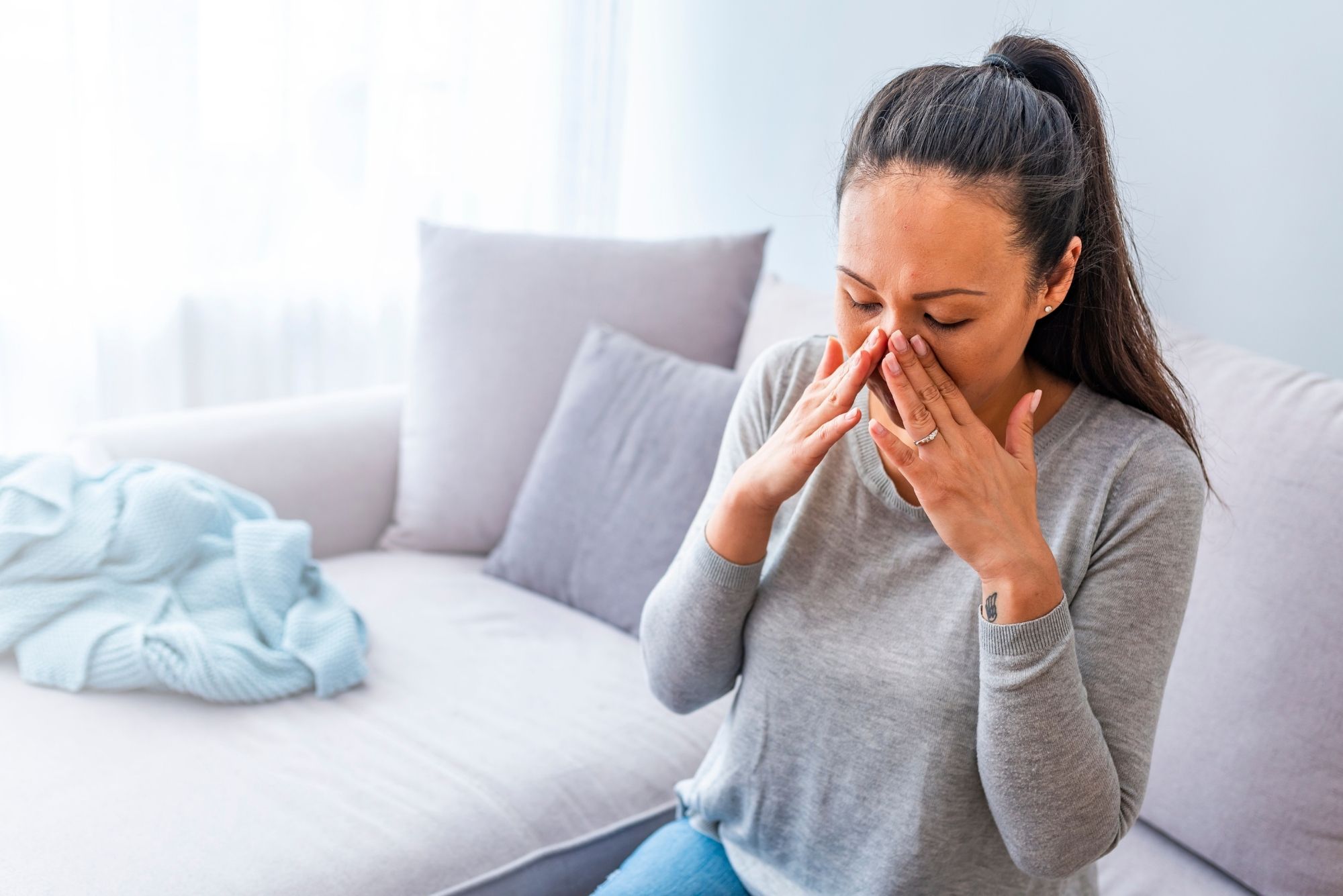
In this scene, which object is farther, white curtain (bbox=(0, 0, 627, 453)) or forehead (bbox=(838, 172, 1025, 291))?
white curtain (bbox=(0, 0, 627, 453))

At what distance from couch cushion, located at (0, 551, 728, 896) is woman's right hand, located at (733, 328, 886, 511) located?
1.87 ft

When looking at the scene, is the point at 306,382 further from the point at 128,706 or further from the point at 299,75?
the point at 128,706

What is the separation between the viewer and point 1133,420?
1.06 metres

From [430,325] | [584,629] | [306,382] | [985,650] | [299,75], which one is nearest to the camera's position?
[985,650]

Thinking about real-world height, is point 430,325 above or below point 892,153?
below

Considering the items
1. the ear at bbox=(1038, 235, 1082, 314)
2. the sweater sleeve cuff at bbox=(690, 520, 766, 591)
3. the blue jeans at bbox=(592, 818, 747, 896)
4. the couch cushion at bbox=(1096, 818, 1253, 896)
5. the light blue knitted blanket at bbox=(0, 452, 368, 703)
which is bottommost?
the couch cushion at bbox=(1096, 818, 1253, 896)

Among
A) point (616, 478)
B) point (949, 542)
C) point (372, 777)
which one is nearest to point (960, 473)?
point (949, 542)

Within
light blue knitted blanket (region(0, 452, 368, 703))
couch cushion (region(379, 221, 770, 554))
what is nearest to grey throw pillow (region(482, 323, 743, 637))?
couch cushion (region(379, 221, 770, 554))

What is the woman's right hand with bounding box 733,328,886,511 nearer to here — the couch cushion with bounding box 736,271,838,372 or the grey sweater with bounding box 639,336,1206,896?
the grey sweater with bounding box 639,336,1206,896

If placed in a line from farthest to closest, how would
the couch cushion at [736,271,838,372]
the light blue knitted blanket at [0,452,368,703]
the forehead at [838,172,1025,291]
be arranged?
the couch cushion at [736,271,838,372] < the light blue knitted blanket at [0,452,368,703] < the forehead at [838,172,1025,291]

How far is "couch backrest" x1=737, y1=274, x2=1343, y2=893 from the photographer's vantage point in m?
1.22

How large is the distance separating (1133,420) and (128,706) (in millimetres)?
1207

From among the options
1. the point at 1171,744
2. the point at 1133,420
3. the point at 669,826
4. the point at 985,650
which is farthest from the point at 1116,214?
the point at 669,826

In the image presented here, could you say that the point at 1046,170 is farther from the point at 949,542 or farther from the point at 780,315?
the point at 780,315
